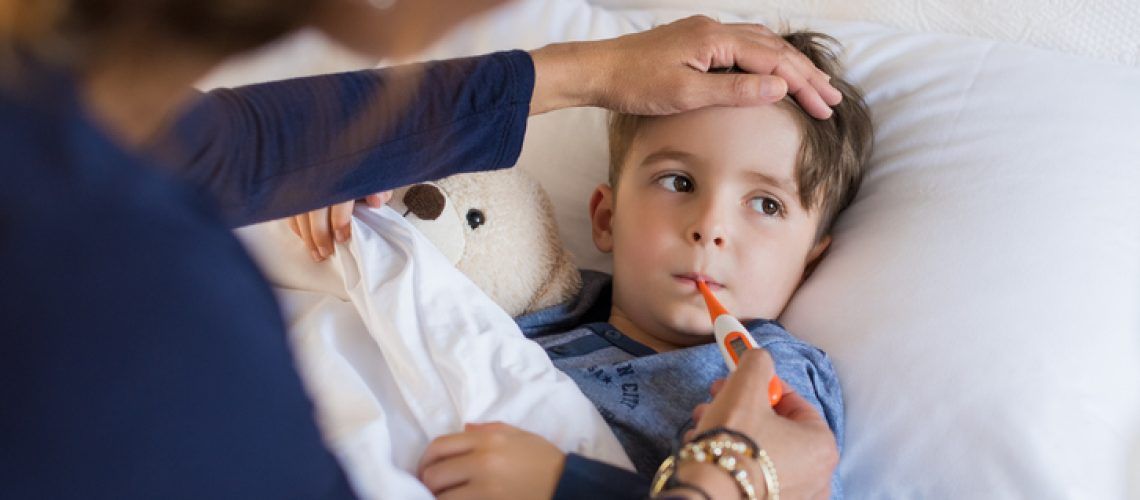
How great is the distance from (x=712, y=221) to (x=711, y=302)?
0.29 feet

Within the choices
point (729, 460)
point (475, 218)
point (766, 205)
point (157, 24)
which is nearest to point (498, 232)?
point (475, 218)

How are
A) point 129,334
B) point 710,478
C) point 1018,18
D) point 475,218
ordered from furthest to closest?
point 1018,18
point 475,218
point 710,478
point 129,334

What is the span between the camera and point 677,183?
124 centimetres

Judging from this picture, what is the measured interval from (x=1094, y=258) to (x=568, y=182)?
647 millimetres

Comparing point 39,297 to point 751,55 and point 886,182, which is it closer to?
point 751,55

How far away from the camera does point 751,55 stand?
1.20m

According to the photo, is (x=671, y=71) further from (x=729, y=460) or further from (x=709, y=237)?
(x=729, y=460)

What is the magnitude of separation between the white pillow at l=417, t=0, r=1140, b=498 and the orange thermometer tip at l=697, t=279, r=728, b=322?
13 centimetres

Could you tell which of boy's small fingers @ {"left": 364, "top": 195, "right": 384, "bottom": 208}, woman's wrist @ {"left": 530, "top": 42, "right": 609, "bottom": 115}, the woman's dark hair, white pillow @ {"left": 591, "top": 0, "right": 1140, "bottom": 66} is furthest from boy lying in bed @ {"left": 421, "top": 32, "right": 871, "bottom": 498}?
the woman's dark hair

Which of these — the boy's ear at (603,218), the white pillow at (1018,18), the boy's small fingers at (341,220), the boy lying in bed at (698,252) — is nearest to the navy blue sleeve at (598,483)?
the boy lying in bed at (698,252)

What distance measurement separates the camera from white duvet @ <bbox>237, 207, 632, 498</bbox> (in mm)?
983

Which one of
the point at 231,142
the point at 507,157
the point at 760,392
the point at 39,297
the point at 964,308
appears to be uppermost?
the point at 39,297

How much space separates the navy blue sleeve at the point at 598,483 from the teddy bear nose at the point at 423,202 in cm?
36

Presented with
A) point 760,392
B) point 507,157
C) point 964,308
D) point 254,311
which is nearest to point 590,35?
point 507,157
